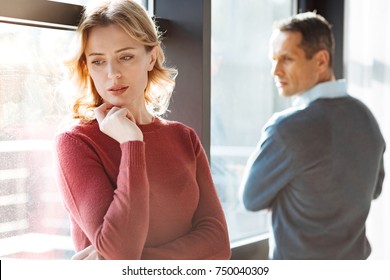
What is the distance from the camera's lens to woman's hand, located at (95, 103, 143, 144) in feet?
3.43

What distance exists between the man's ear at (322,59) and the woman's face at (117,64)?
30cm

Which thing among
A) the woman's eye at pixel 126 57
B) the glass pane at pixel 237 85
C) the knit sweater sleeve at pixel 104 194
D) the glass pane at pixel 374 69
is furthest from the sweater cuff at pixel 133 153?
the glass pane at pixel 374 69

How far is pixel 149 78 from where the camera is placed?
1.13 m

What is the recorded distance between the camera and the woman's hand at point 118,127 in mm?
1046

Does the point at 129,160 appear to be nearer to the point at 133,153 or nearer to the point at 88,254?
the point at 133,153

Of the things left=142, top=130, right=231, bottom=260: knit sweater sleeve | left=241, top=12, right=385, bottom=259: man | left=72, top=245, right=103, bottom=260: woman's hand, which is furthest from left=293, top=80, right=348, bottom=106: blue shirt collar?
left=72, top=245, right=103, bottom=260: woman's hand

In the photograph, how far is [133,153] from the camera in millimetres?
1027

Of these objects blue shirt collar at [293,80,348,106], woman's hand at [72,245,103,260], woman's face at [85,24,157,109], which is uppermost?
woman's face at [85,24,157,109]

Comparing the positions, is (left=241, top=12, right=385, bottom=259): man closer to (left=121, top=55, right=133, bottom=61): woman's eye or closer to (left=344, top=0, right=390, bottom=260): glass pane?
(left=344, top=0, right=390, bottom=260): glass pane

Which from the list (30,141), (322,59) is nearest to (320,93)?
(322,59)

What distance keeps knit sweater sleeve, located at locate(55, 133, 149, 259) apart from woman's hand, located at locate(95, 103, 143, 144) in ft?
0.05
